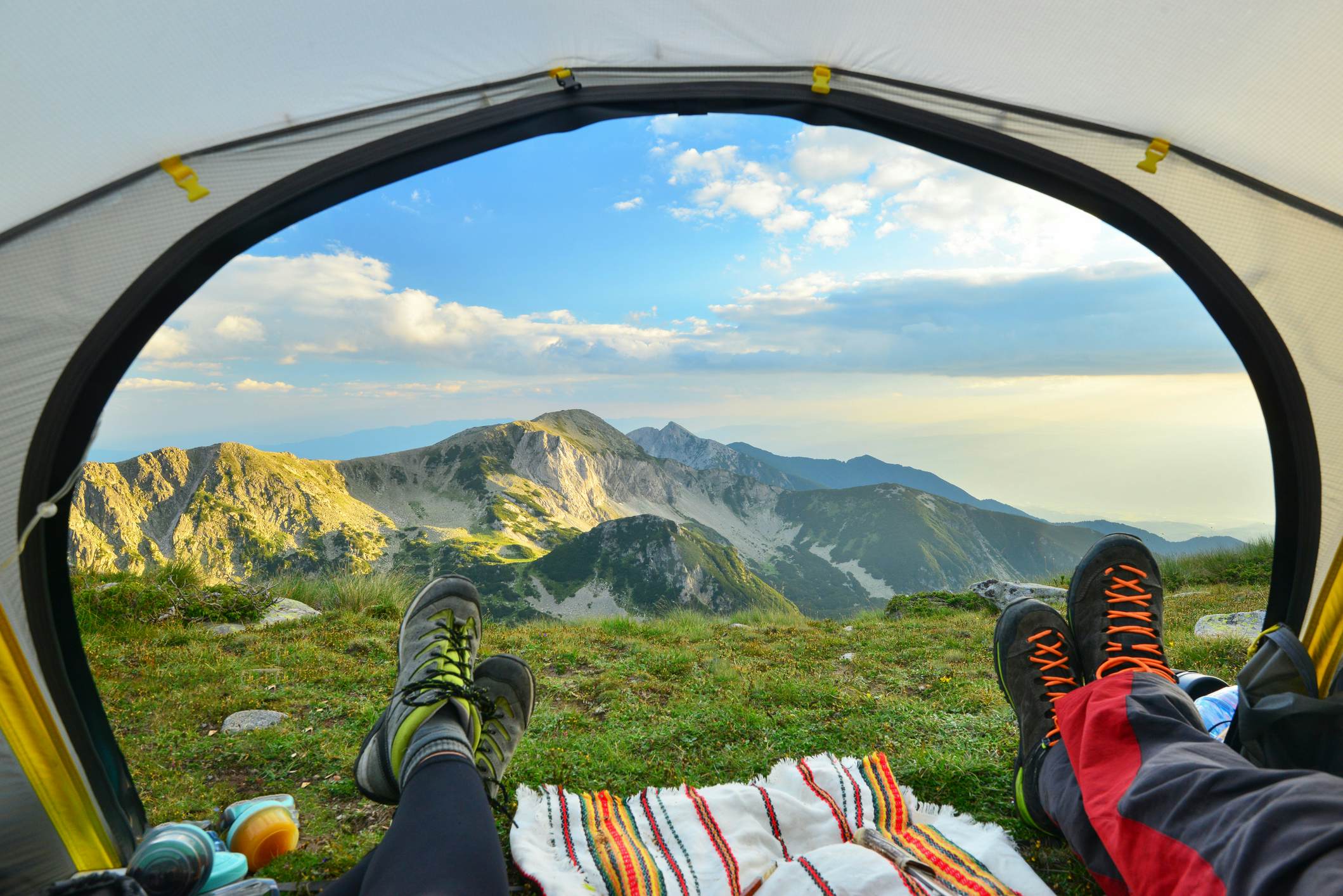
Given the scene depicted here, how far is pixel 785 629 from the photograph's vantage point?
6172 millimetres

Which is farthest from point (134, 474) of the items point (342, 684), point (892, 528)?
point (892, 528)

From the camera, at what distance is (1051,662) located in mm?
2564

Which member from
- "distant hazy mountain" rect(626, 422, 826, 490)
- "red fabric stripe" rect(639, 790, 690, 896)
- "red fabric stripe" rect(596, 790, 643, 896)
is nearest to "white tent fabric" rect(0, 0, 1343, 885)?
"red fabric stripe" rect(596, 790, 643, 896)

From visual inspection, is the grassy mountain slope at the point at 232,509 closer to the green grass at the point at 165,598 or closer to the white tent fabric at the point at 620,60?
the green grass at the point at 165,598

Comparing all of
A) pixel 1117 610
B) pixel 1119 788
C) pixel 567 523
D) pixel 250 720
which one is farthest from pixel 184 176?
pixel 567 523

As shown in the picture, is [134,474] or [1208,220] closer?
[1208,220]

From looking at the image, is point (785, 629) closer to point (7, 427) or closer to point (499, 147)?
point (499, 147)

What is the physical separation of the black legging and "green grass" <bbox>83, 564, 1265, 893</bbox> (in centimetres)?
57

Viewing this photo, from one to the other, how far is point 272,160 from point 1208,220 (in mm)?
3030

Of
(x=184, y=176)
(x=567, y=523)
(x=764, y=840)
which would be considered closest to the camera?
(x=184, y=176)

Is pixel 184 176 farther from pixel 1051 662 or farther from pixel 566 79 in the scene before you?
pixel 1051 662

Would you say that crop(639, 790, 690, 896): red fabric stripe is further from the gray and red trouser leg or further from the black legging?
the gray and red trouser leg

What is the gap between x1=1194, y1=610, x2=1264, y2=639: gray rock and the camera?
4.86 metres

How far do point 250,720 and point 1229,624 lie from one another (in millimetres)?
6682
